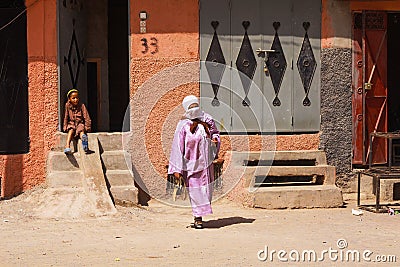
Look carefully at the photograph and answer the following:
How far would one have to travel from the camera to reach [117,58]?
1391 centimetres

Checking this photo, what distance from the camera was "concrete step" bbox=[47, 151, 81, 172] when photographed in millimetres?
10359

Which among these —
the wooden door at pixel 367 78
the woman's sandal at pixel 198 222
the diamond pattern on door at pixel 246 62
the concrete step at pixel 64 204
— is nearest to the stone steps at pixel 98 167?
the concrete step at pixel 64 204

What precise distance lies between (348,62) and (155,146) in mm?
A: 3010

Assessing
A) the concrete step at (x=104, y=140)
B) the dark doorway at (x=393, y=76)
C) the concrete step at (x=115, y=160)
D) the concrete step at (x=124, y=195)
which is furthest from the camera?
the dark doorway at (x=393, y=76)

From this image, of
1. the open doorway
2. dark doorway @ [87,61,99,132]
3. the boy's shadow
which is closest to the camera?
the boy's shadow

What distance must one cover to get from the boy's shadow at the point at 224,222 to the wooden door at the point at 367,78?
2621mm

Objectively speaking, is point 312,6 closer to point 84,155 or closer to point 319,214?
point 319,214

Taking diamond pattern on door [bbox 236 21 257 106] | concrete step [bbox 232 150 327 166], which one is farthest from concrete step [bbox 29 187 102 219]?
diamond pattern on door [bbox 236 21 257 106]

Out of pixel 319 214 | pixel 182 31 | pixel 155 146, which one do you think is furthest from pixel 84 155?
pixel 319 214

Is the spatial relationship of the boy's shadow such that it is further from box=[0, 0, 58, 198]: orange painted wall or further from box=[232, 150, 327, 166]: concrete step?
box=[0, 0, 58, 198]: orange painted wall

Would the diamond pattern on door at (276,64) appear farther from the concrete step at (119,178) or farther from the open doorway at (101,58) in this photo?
the open doorway at (101,58)

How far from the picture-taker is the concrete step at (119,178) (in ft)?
33.9

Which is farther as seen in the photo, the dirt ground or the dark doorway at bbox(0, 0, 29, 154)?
the dark doorway at bbox(0, 0, 29, 154)

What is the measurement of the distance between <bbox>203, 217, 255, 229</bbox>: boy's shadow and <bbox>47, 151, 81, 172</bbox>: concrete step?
82.7 inches
